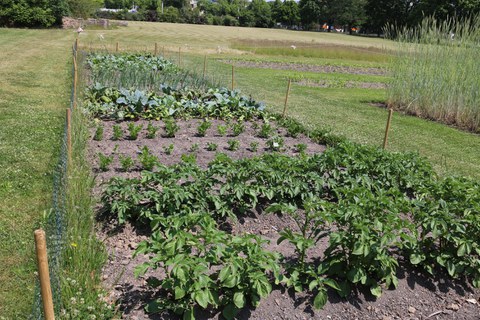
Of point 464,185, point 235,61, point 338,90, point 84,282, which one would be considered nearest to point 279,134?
point 464,185

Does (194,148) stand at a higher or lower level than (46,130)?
higher

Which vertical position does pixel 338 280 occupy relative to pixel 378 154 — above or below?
below

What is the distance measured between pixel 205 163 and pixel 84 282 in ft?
10.8

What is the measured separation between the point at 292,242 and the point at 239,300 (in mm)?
611

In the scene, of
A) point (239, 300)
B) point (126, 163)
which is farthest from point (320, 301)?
point (126, 163)

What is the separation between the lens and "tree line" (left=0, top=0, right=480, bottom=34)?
Result: 37.5 m

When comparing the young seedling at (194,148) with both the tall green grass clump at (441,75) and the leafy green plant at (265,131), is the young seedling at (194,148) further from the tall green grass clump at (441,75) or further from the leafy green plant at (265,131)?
the tall green grass clump at (441,75)

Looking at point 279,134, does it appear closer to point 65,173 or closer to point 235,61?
point 65,173

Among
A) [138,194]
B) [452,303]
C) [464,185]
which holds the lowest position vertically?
[452,303]

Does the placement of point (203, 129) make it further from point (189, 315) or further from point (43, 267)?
point (43, 267)

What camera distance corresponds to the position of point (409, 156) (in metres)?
5.31

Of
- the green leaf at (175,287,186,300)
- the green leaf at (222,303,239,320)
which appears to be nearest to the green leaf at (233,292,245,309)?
the green leaf at (222,303,239,320)

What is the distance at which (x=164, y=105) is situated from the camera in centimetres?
884

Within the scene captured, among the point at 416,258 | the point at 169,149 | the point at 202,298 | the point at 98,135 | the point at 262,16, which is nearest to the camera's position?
the point at 202,298
